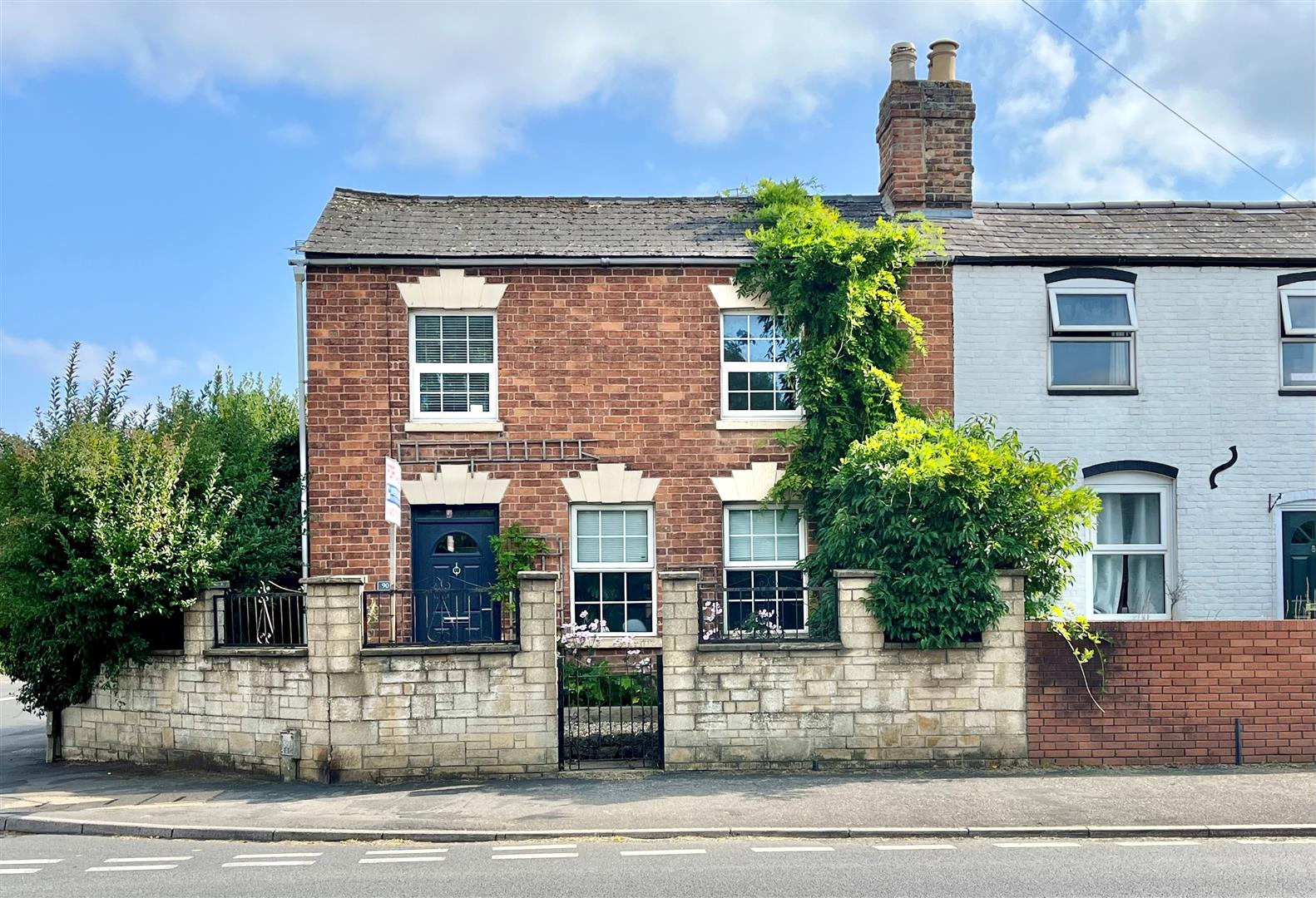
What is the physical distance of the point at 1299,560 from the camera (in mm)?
15547

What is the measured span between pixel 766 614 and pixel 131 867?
6.99 metres

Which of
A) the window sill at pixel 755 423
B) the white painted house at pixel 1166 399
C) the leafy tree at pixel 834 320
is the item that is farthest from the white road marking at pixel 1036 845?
the window sill at pixel 755 423

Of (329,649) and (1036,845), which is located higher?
(329,649)

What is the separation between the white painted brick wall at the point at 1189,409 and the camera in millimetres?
15492

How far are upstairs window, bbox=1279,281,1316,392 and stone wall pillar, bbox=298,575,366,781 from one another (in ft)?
41.7

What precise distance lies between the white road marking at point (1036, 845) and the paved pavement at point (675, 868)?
0.04 feet

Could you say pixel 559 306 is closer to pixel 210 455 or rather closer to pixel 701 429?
pixel 701 429

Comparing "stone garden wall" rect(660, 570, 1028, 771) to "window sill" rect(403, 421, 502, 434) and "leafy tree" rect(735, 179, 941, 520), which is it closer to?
"leafy tree" rect(735, 179, 941, 520)

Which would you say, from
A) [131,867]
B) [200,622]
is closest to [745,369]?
[200,622]

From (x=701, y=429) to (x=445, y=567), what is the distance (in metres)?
3.86

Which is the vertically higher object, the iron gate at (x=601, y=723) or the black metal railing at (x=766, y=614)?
the black metal railing at (x=766, y=614)

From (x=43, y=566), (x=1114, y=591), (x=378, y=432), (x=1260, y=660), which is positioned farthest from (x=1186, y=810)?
(x=43, y=566)

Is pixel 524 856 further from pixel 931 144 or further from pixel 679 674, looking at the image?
pixel 931 144

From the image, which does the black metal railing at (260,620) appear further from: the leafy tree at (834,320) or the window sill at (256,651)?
the leafy tree at (834,320)
